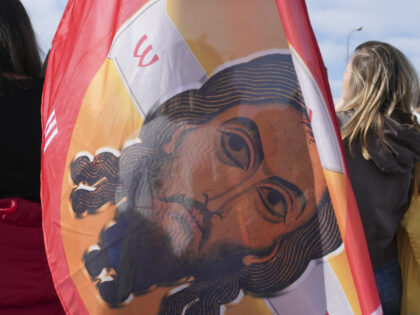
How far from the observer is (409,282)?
241 cm

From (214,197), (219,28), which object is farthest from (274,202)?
(219,28)

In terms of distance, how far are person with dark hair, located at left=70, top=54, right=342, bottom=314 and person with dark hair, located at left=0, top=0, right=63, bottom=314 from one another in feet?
0.92

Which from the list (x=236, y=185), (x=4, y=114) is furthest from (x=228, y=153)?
(x=4, y=114)

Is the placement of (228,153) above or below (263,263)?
above

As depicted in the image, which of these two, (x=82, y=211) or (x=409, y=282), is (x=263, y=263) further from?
(x=409, y=282)

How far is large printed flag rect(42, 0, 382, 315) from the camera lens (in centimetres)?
143

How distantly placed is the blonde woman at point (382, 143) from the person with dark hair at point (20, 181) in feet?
4.13

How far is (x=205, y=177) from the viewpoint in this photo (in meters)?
1.45

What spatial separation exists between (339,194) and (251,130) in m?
0.29

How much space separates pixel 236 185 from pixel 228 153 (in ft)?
0.29

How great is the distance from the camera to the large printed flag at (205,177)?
1.43 meters

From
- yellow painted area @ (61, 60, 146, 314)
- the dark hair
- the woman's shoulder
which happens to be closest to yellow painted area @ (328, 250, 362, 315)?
yellow painted area @ (61, 60, 146, 314)

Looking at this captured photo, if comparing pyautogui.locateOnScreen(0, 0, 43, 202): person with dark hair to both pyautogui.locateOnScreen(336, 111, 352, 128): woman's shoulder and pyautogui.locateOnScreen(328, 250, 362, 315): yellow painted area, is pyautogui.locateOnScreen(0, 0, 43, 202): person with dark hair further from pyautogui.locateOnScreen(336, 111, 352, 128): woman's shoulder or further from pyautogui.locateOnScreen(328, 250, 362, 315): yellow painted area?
pyautogui.locateOnScreen(336, 111, 352, 128): woman's shoulder

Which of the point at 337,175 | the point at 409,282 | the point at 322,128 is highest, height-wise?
the point at 322,128
